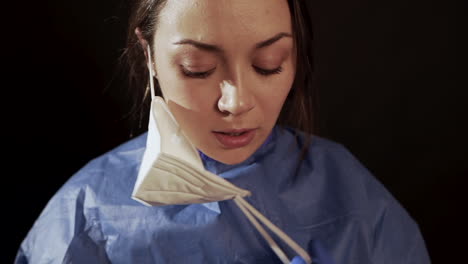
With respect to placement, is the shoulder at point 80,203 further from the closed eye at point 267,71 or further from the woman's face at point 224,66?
the closed eye at point 267,71

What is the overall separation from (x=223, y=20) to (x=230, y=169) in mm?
299

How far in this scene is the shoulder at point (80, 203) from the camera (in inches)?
35.4

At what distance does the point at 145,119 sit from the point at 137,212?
1.30 ft

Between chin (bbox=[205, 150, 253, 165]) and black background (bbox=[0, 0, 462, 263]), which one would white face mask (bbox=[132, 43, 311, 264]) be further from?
black background (bbox=[0, 0, 462, 263])

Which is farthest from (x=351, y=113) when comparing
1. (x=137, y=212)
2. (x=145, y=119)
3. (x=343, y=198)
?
(x=137, y=212)

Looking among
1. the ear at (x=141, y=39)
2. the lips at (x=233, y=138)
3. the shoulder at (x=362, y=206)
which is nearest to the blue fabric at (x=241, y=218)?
the shoulder at (x=362, y=206)

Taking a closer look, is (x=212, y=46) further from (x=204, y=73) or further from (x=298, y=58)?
(x=298, y=58)

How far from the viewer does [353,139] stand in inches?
53.0

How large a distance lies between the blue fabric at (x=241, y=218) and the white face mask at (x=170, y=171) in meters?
0.09

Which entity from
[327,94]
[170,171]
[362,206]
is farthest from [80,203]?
[327,94]

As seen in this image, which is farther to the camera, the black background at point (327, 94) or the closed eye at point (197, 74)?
the black background at point (327, 94)

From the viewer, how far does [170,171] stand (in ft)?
2.56

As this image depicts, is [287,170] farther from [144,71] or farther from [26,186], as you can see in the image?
[26,186]

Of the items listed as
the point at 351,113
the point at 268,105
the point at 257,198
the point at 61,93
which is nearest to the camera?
the point at 268,105
